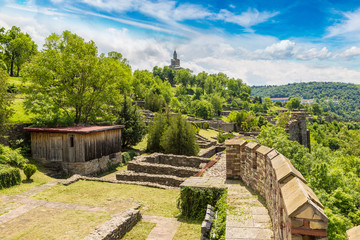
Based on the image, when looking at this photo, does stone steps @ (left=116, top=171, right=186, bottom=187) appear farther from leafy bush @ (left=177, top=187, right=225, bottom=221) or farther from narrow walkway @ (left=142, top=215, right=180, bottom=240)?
leafy bush @ (left=177, top=187, right=225, bottom=221)

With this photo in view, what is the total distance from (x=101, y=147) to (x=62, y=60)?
9.62m

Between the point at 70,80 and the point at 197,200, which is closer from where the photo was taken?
the point at 197,200

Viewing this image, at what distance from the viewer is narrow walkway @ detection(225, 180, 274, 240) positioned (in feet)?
16.6

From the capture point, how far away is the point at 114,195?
12.8 metres

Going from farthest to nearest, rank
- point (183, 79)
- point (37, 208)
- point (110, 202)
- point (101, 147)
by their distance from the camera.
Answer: point (183, 79) → point (101, 147) → point (110, 202) → point (37, 208)

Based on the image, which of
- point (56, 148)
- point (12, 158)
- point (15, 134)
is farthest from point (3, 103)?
point (56, 148)

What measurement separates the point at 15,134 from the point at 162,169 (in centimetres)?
1182

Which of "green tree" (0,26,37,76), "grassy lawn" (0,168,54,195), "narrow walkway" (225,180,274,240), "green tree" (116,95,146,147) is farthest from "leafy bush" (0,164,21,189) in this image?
"green tree" (0,26,37,76)

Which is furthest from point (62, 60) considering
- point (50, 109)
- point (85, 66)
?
point (50, 109)

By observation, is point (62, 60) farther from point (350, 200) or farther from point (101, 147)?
point (350, 200)

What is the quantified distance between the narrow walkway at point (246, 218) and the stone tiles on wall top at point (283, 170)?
4.63 ft

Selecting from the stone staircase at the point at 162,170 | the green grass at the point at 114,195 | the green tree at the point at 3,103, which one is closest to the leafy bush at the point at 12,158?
the green tree at the point at 3,103

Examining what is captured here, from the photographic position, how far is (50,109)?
21.5m

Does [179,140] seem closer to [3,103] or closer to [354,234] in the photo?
[3,103]
